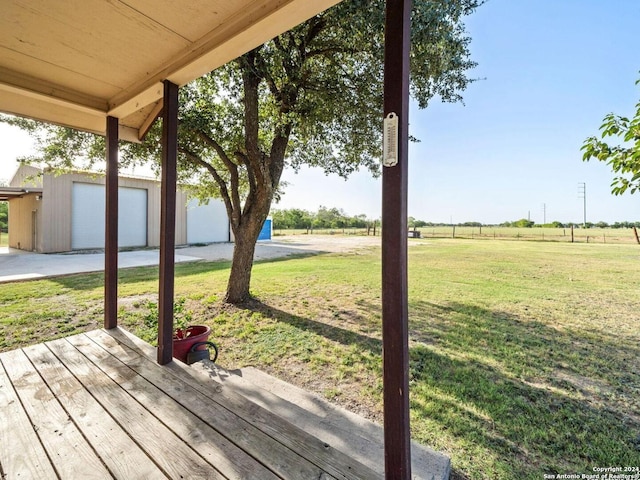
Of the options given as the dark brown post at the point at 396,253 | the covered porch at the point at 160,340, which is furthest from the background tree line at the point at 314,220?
the dark brown post at the point at 396,253

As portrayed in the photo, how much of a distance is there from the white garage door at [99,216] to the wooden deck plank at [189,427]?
11.2 meters

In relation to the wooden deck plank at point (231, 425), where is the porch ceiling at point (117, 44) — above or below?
above

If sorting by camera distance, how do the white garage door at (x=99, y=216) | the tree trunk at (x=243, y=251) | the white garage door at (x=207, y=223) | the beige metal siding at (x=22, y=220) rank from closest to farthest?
the tree trunk at (x=243, y=251) → the beige metal siding at (x=22, y=220) → the white garage door at (x=99, y=216) → the white garage door at (x=207, y=223)

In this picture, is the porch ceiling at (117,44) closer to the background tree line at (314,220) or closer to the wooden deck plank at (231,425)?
the wooden deck plank at (231,425)

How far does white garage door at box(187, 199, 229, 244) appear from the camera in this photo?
13.9 metres

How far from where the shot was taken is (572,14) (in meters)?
3.62

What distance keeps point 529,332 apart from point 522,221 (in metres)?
42.7

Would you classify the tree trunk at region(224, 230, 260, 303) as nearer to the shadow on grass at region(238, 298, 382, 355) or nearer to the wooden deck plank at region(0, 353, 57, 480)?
the shadow on grass at region(238, 298, 382, 355)

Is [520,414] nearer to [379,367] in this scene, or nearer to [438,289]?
[379,367]

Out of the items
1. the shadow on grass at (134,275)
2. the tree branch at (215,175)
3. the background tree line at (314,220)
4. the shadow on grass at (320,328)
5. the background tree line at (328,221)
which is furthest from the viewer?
the background tree line at (314,220)

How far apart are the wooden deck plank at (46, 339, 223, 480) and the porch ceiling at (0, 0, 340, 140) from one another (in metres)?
1.78

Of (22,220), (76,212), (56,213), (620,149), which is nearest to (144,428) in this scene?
(620,149)

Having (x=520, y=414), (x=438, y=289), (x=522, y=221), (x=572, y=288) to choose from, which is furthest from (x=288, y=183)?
(x=522, y=221)

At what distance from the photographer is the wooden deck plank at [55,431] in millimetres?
1082
